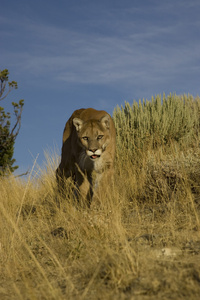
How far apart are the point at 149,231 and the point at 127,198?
231 centimetres

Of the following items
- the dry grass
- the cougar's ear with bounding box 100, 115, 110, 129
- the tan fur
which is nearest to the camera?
the dry grass

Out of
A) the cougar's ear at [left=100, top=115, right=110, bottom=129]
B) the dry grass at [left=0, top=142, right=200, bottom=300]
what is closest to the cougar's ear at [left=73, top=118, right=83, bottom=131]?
the cougar's ear at [left=100, top=115, right=110, bottom=129]

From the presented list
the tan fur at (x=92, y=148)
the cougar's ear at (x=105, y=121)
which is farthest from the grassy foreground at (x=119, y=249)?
the cougar's ear at (x=105, y=121)

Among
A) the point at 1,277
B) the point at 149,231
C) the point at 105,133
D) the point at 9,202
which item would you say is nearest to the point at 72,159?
the point at 105,133

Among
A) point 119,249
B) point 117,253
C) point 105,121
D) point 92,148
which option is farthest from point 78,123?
point 117,253

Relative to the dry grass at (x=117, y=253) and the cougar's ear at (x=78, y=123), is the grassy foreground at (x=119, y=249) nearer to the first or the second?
the dry grass at (x=117, y=253)

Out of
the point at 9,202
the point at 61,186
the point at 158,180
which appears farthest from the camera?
the point at 9,202

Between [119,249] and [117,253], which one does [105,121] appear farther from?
[117,253]

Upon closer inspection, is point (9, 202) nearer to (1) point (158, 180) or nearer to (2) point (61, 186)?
(2) point (61, 186)

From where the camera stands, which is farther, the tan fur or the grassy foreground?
the tan fur

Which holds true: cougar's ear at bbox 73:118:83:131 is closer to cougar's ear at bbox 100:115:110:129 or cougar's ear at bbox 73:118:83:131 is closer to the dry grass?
cougar's ear at bbox 100:115:110:129

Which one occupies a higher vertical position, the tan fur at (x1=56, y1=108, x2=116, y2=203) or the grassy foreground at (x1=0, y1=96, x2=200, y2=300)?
the tan fur at (x1=56, y1=108, x2=116, y2=203)

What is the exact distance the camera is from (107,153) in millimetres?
5773

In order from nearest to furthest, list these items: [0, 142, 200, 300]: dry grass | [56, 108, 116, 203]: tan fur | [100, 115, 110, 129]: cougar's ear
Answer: [0, 142, 200, 300]: dry grass → [56, 108, 116, 203]: tan fur → [100, 115, 110, 129]: cougar's ear
